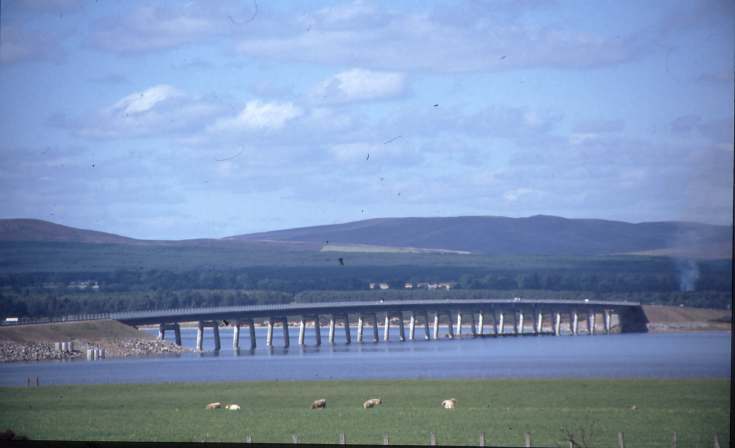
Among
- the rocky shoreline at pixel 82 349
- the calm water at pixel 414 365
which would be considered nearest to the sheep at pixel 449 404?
the calm water at pixel 414 365

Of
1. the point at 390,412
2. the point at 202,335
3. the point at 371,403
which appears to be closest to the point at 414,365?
the point at 371,403

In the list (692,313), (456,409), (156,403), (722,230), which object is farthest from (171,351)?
(456,409)

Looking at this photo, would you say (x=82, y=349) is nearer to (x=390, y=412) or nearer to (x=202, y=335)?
(x=202, y=335)

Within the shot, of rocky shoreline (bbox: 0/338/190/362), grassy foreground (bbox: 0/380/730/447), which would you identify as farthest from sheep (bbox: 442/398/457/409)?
rocky shoreline (bbox: 0/338/190/362)

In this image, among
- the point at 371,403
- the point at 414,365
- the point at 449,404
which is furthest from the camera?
the point at 414,365

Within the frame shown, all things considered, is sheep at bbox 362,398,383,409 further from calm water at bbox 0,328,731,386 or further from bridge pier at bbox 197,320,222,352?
bridge pier at bbox 197,320,222,352
